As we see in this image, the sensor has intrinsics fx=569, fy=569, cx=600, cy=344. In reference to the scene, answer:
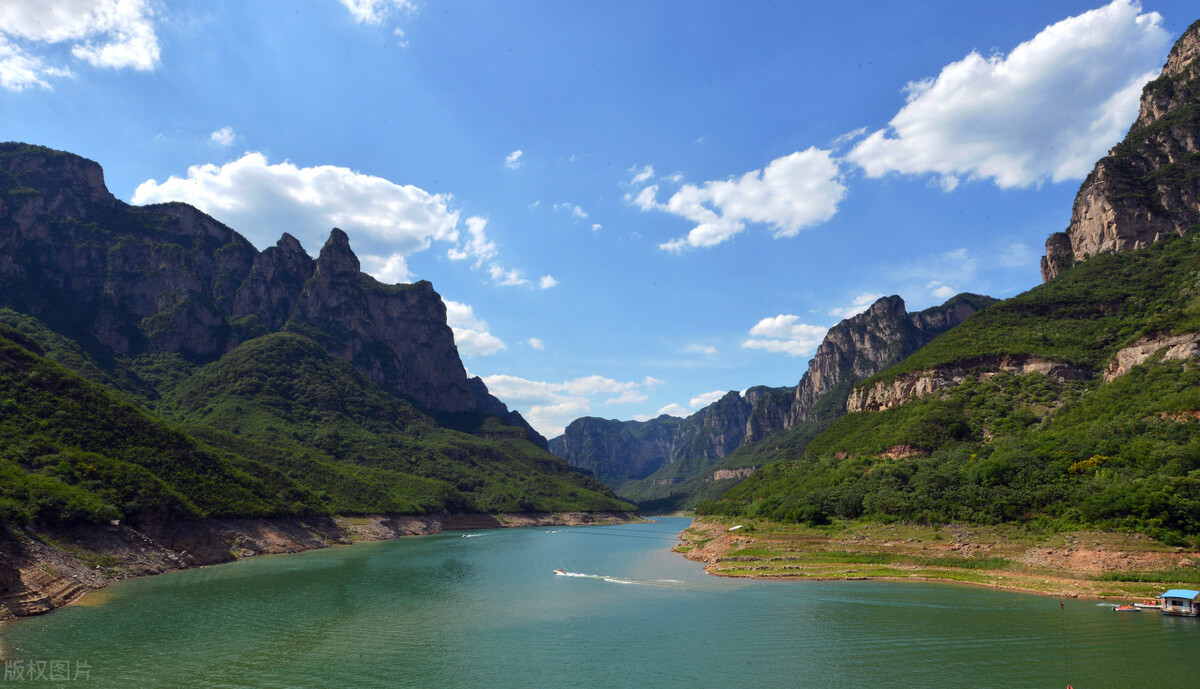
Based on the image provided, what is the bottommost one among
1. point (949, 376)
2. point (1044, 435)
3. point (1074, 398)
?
point (1044, 435)

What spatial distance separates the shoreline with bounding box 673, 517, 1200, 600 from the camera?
1715 inches

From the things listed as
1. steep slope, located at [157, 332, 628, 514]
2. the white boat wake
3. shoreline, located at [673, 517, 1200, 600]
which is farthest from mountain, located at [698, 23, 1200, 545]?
steep slope, located at [157, 332, 628, 514]

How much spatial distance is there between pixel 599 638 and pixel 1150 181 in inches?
5706

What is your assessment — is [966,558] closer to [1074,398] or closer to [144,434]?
[1074,398]

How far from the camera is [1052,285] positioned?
114 m

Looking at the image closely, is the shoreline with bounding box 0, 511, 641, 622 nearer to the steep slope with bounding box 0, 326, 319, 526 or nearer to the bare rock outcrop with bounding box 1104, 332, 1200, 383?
the steep slope with bounding box 0, 326, 319, 526

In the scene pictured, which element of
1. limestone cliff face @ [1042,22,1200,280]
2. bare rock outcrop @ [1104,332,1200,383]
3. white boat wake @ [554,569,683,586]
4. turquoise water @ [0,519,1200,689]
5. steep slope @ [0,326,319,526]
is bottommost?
white boat wake @ [554,569,683,586]

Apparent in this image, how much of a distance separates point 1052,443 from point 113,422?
376 ft

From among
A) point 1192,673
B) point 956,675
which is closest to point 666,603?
point 956,675

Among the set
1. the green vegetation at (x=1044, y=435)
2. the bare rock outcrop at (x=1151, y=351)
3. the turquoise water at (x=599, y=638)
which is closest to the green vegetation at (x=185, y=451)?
the turquoise water at (x=599, y=638)

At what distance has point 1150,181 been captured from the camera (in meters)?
114

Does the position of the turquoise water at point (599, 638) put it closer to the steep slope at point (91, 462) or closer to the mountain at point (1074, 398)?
the steep slope at point (91, 462)

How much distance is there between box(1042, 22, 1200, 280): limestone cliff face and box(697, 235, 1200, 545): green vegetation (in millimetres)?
6832

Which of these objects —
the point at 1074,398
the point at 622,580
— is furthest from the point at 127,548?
the point at 1074,398
